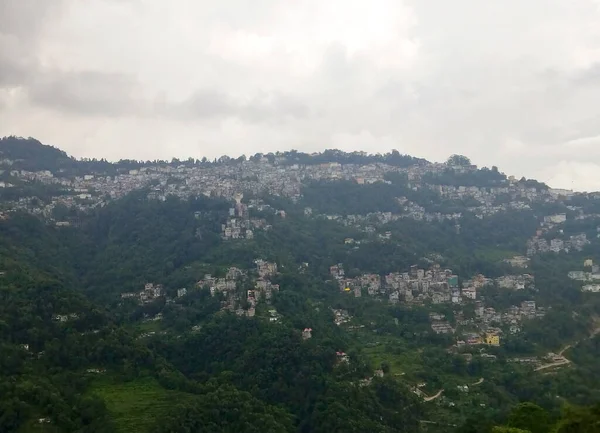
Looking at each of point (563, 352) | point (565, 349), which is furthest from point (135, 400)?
point (565, 349)

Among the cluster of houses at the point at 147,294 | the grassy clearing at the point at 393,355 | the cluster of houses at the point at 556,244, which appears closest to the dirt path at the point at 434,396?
the grassy clearing at the point at 393,355

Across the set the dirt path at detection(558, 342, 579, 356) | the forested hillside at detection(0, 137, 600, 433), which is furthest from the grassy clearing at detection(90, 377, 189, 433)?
the dirt path at detection(558, 342, 579, 356)

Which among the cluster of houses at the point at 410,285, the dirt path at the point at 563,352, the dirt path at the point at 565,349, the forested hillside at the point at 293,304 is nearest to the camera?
the forested hillside at the point at 293,304

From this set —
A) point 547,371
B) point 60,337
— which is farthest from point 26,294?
point 547,371

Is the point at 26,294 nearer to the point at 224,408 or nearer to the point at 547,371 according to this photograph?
the point at 224,408

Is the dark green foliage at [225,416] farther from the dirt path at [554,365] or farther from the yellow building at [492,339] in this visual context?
the yellow building at [492,339]

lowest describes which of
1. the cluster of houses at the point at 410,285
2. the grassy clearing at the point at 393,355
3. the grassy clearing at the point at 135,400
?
the grassy clearing at the point at 135,400
